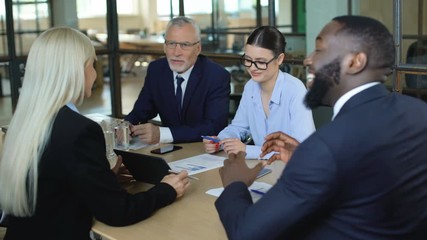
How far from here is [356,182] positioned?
1291 millimetres

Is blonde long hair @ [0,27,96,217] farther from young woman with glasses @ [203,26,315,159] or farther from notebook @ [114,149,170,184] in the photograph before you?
young woman with glasses @ [203,26,315,159]

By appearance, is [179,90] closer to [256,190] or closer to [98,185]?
[256,190]

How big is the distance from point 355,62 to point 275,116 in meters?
1.40

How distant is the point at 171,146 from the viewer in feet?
9.18

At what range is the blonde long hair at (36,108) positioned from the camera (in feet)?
5.72

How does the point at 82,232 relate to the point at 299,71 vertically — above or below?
below

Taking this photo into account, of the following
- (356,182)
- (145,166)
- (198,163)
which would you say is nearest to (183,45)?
(198,163)

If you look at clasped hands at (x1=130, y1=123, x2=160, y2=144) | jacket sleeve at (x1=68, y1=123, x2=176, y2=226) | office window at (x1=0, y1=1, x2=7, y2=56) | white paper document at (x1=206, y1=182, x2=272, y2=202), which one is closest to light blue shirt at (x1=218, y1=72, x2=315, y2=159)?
clasped hands at (x1=130, y1=123, x2=160, y2=144)

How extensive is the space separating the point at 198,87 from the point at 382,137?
1989 millimetres

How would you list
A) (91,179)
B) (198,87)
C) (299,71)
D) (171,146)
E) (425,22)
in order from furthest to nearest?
(299,71) → (425,22) → (198,87) → (171,146) → (91,179)

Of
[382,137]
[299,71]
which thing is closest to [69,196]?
[382,137]

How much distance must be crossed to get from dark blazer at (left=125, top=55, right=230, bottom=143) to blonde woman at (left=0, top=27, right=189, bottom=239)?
129 cm

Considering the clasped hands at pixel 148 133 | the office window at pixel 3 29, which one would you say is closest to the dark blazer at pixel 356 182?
the clasped hands at pixel 148 133

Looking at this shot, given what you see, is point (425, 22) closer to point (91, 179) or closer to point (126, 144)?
point (126, 144)
